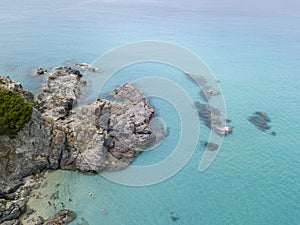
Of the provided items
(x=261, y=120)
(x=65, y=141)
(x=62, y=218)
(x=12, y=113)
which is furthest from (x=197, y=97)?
(x=62, y=218)

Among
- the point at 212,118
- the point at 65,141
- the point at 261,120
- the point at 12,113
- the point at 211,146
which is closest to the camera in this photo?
the point at 12,113

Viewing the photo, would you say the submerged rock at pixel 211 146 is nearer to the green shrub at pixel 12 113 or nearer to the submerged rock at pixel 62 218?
the submerged rock at pixel 62 218

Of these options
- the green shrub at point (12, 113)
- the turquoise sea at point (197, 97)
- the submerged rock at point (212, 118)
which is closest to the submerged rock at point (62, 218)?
the turquoise sea at point (197, 97)

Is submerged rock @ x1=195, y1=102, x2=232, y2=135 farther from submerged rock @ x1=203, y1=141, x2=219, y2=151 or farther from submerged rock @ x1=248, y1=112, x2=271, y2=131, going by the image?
submerged rock @ x1=248, y1=112, x2=271, y2=131

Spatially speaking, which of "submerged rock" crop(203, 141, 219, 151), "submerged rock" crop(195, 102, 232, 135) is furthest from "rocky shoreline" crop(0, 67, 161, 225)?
"submerged rock" crop(195, 102, 232, 135)

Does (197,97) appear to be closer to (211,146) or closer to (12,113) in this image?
(211,146)
